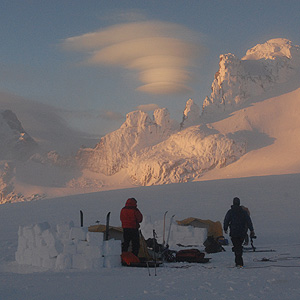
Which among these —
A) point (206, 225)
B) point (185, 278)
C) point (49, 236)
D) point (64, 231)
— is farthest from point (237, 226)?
point (206, 225)

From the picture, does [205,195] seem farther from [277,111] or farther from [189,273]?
[277,111]

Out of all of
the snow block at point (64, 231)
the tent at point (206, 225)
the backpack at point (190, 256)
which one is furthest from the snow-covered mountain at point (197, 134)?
the snow block at point (64, 231)

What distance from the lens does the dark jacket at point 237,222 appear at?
29.2ft

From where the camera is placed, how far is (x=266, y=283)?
269 inches

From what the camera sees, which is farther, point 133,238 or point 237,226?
point 133,238

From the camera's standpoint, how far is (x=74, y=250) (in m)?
9.45

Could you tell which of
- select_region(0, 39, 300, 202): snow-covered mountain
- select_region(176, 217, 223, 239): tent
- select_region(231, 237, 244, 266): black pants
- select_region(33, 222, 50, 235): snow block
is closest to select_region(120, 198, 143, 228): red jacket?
select_region(231, 237, 244, 266): black pants

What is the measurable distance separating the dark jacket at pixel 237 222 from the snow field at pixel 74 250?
7.95 feet

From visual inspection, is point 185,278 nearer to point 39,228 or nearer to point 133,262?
point 133,262

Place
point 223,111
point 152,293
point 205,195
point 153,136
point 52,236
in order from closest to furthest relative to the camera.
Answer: point 152,293
point 52,236
point 205,195
point 223,111
point 153,136

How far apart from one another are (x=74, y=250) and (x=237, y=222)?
11.5ft

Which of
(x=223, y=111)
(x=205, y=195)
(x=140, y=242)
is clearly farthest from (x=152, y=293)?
(x=223, y=111)

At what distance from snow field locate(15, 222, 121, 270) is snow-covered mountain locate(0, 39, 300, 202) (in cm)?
7656

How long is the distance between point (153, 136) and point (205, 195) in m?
115
